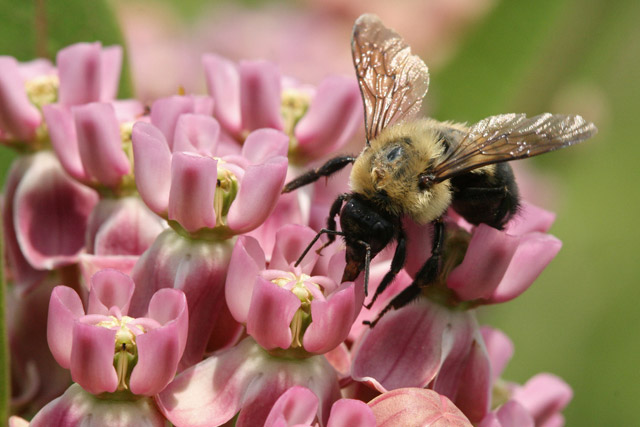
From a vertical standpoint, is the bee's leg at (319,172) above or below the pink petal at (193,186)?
below

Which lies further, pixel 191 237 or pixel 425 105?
pixel 425 105

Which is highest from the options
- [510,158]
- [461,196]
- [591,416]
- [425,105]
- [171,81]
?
[510,158]

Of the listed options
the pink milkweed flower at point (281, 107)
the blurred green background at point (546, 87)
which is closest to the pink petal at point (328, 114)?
→ the pink milkweed flower at point (281, 107)

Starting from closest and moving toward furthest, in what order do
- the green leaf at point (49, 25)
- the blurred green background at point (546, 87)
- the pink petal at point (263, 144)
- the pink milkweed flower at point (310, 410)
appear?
the pink milkweed flower at point (310, 410) → the pink petal at point (263, 144) → the green leaf at point (49, 25) → the blurred green background at point (546, 87)

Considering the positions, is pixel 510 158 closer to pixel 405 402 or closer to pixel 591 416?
pixel 405 402

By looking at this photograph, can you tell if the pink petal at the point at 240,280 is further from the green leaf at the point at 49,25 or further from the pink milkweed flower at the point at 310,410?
the green leaf at the point at 49,25

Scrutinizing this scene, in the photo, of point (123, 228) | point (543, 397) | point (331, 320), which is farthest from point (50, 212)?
point (543, 397)

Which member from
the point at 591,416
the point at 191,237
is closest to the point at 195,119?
the point at 191,237
